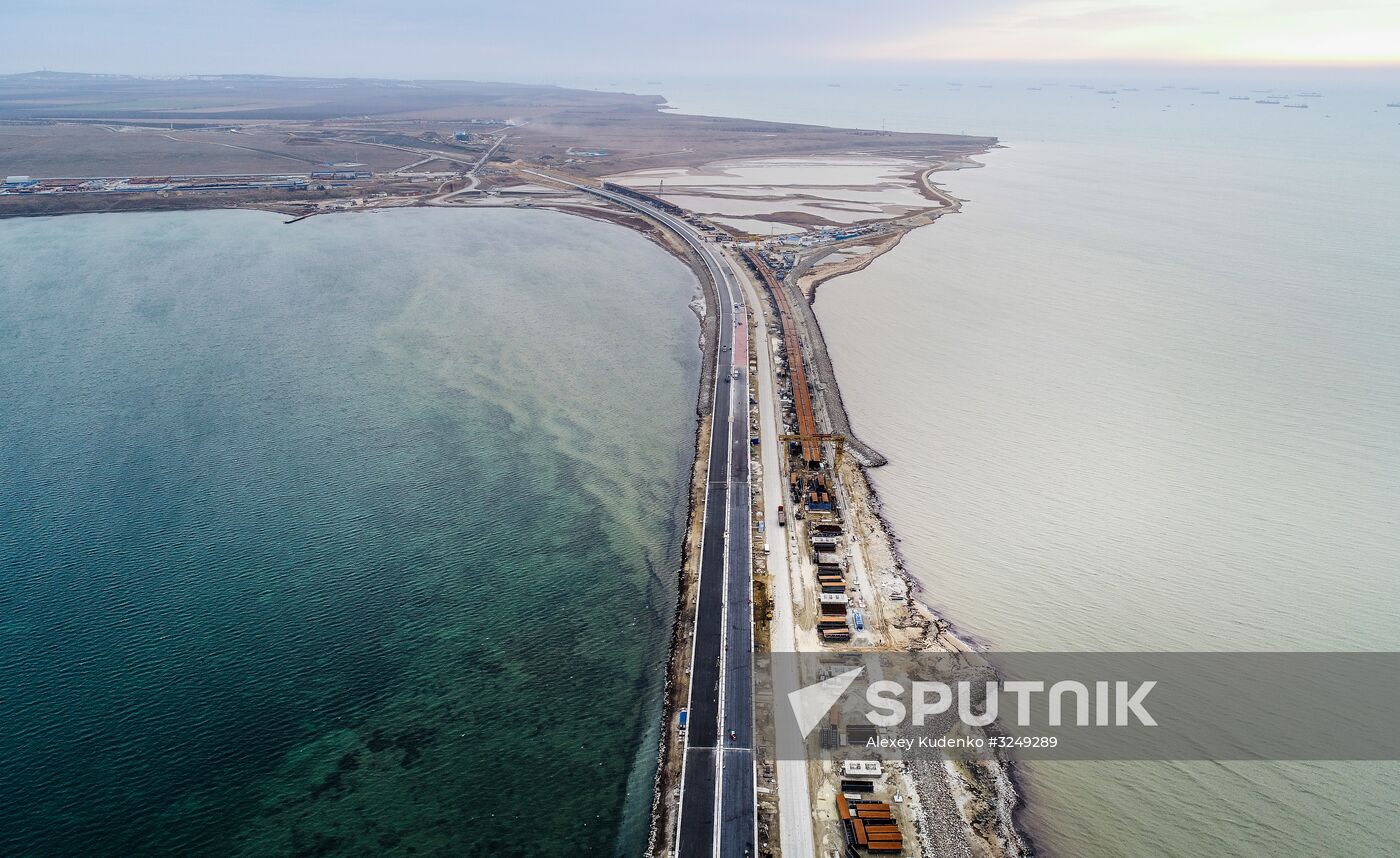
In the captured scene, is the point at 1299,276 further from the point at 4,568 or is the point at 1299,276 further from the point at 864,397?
the point at 4,568

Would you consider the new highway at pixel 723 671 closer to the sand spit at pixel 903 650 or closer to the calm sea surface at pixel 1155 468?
the sand spit at pixel 903 650

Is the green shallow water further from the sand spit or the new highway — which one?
the new highway

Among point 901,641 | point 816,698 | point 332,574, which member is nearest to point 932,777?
point 816,698

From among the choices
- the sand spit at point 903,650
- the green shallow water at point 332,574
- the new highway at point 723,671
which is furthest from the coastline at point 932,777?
the green shallow water at point 332,574

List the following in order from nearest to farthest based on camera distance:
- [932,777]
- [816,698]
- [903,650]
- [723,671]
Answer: [932,777]
[816,698]
[723,671]
[903,650]

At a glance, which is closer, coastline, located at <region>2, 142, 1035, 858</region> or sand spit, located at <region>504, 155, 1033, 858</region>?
sand spit, located at <region>504, 155, 1033, 858</region>

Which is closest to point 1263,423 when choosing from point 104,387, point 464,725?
point 464,725

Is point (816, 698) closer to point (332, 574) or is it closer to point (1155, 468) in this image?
point (332, 574)

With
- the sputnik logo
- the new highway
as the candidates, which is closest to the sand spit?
the new highway
